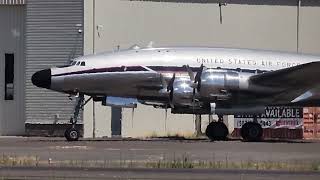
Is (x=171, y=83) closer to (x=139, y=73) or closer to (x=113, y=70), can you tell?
(x=139, y=73)

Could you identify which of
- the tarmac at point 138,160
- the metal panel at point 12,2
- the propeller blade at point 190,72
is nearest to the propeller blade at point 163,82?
the propeller blade at point 190,72

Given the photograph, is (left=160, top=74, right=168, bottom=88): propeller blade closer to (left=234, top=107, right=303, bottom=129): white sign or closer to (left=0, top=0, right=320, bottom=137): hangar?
(left=234, top=107, right=303, bottom=129): white sign

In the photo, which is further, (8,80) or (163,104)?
(8,80)

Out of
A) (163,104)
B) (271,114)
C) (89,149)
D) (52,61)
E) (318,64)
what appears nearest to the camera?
(89,149)

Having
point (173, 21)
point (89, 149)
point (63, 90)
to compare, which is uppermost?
point (173, 21)

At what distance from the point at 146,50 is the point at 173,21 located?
9.16 meters

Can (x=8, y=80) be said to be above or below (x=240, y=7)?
below

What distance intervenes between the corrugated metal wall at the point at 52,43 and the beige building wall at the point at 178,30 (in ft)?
2.21

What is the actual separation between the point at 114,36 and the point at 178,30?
11.4ft

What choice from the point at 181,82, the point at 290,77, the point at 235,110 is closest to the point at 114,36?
the point at 181,82

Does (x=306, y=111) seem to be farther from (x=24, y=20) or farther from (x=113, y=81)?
(x=24, y=20)

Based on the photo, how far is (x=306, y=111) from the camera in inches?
1479

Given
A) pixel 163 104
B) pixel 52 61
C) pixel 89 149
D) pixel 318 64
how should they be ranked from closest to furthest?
pixel 89 149 < pixel 318 64 < pixel 163 104 < pixel 52 61

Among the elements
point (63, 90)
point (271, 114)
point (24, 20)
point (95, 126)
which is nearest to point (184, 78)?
point (63, 90)
